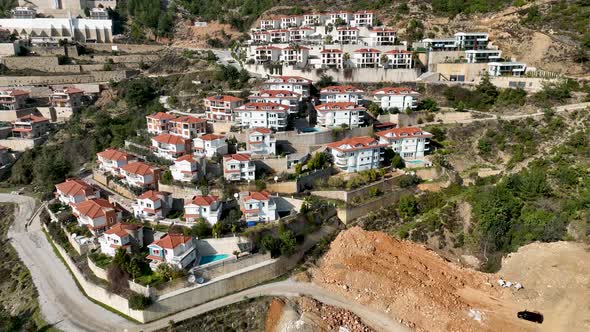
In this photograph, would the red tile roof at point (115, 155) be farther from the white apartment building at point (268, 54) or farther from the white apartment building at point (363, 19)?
the white apartment building at point (363, 19)

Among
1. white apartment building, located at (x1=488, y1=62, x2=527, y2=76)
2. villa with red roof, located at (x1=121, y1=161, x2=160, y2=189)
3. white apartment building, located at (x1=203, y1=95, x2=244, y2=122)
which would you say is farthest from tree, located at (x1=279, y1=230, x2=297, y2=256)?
white apartment building, located at (x1=488, y1=62, x2=527, y2=76)

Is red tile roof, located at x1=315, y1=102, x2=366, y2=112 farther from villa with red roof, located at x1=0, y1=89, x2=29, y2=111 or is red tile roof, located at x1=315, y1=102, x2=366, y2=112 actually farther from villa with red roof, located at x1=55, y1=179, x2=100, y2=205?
villa with red roof, located at x1=0, y1=89, x2=29, y2=111

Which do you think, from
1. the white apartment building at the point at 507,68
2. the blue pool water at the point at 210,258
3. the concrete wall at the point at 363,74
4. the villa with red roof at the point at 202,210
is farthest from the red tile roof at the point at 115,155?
the white apartment building at the point at 507,68

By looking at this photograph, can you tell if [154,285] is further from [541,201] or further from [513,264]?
[541,201]

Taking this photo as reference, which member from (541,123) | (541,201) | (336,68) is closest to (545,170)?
(541,201)

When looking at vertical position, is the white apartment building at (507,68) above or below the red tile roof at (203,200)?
above
